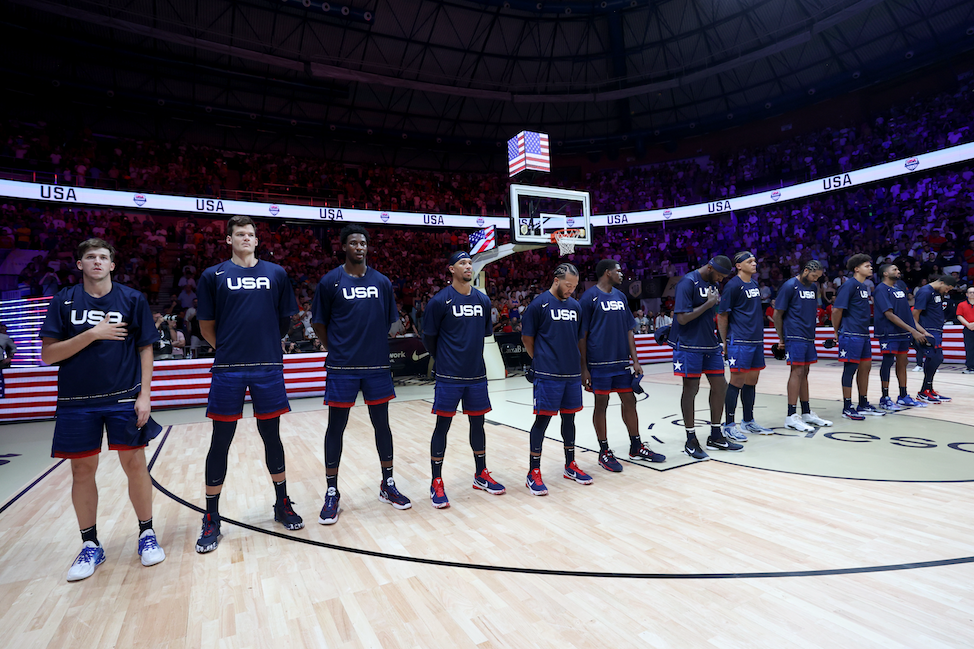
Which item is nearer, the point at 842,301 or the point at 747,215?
the point at 842,301

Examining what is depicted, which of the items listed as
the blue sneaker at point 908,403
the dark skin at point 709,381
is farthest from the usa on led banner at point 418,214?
the dark skin at point 709,381

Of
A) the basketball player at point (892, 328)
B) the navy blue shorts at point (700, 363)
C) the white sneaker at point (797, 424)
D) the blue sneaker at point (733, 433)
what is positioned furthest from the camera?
the basketball player at point (892, 328)

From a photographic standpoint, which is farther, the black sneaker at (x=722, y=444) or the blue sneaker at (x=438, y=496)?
the black sneaker at (x=722, y=444)

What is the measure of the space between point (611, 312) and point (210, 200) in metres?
14.7

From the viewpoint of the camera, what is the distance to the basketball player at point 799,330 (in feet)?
18.5

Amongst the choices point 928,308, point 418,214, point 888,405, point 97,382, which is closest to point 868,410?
point 888,405

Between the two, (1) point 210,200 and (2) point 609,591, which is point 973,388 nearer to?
(2) point 609,591

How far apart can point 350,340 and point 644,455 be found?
9.58 ft

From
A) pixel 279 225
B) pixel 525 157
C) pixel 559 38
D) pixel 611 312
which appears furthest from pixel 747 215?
pixel 611 312

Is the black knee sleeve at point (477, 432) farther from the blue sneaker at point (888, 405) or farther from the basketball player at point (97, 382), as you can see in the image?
the blue sneaker at point (888, 405)

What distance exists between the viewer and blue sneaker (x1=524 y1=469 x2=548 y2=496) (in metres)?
3.93

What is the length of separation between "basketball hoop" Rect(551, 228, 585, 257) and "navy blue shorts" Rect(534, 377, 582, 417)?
7.17 metres

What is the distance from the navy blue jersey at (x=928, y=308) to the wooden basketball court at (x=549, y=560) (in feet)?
11.9

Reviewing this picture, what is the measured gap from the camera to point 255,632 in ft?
7.30
